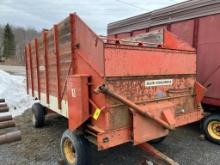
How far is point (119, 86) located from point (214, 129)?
284 centimetres

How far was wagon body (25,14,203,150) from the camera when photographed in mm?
2801

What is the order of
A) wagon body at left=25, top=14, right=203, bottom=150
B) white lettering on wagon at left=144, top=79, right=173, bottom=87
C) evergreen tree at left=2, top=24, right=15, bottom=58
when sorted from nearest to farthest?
wagon body at left=25, top=14, right=203, bottom=150 → white lettering on wagon at left=144, top=79, right=173, bottom=87 → evergreen tree at left=2, top=24, right=15, bottom=58

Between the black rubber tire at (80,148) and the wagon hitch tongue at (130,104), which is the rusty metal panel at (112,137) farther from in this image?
the black rubber tire at (80,148)

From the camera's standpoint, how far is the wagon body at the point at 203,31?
4598 mm

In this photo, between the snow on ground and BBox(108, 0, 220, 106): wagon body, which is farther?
the snow on ground

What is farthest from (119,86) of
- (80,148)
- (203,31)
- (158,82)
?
(203,31)

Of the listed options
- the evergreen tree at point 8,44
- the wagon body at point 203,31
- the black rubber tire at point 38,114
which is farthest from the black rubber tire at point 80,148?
the evergreen tree at point 8,44

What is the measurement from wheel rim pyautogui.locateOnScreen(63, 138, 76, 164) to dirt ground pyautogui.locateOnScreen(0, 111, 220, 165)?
30cm

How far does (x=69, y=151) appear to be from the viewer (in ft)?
11.6

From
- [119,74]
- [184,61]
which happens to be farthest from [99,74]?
[184,61]

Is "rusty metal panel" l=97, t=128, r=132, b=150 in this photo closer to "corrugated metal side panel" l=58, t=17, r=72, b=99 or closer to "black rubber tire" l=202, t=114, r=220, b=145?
"corrugated metal side panel" l=58, t=17, r=72, b=99

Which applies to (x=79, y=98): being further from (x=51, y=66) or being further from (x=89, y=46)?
(x=51, y=66)

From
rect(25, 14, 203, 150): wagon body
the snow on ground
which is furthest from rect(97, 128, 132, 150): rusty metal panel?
the snow on ground

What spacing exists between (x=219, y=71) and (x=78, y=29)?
10.1 ft
